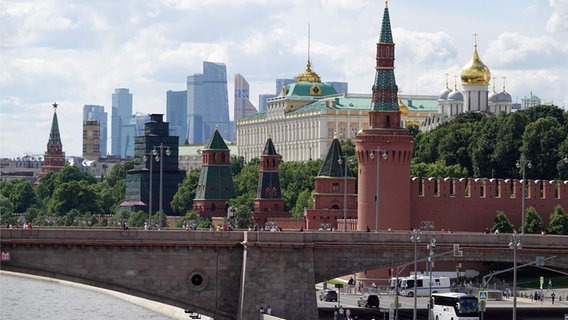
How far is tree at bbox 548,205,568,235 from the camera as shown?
486ft

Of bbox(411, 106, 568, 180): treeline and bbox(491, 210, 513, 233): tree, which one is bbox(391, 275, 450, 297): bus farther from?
bbox(411, 106, 568, 180): treeline

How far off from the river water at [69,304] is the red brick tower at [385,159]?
18.0m

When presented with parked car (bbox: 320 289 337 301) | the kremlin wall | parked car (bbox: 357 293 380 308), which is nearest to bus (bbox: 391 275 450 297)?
parked car (bbox: 320 289 337 301)

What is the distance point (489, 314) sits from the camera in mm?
115875

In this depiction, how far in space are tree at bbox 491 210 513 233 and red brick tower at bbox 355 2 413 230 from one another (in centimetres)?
657

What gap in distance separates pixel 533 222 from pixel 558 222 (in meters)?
1.85

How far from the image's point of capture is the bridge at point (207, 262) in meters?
101

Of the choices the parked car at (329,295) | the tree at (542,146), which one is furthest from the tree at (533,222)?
the tree at (542,146)

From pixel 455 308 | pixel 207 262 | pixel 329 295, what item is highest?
pixel 207 262

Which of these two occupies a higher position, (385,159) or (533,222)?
(385,159)

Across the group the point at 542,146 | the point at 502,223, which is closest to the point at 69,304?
the point at 502,223

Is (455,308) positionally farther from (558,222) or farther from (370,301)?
(558,222)

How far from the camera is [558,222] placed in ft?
489

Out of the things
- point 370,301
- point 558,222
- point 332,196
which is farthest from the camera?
point 332,196
